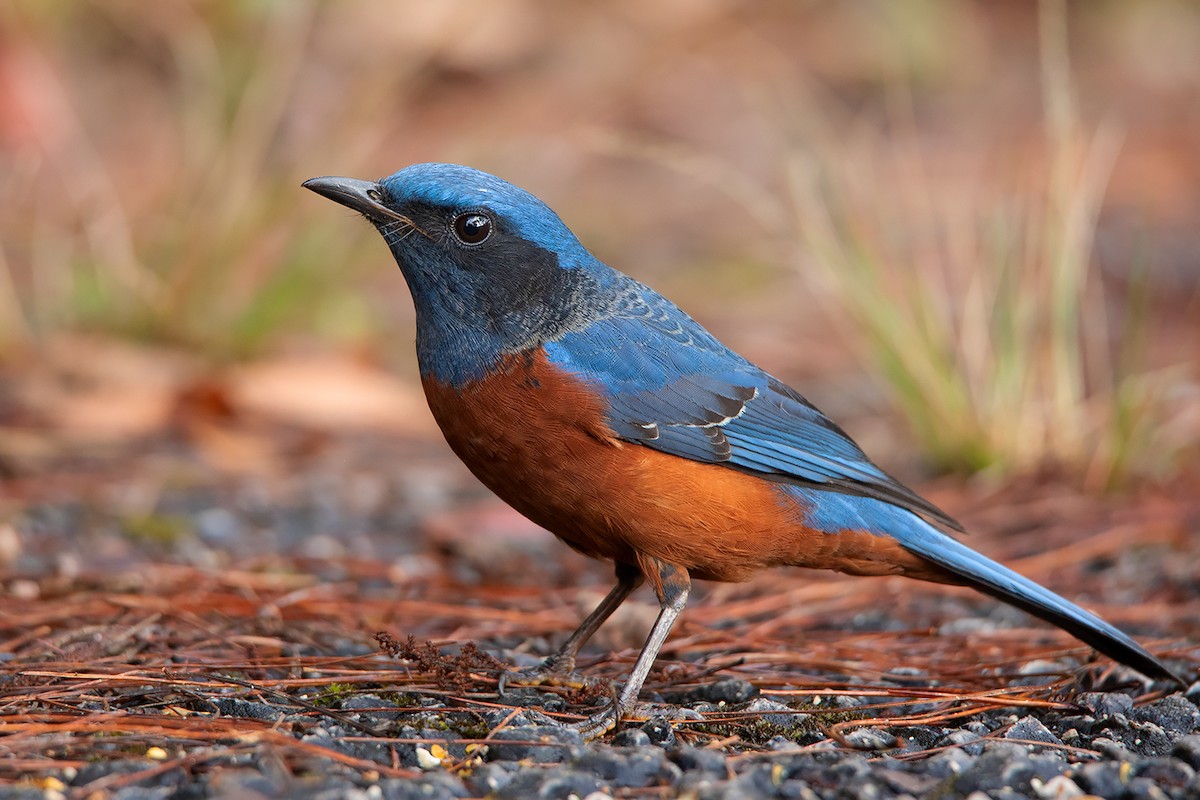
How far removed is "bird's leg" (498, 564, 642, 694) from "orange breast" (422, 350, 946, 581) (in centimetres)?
24

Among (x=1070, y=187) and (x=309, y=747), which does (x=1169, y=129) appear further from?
(x=309, y=747)

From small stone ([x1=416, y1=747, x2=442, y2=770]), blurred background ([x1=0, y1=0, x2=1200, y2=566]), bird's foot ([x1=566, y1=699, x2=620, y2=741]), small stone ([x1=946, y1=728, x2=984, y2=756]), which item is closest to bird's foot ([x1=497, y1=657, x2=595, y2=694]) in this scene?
bird's foot ([x1=566, y1=699, x2=620, y2=741])

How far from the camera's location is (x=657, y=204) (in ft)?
36.5

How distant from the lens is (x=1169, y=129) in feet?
38.8

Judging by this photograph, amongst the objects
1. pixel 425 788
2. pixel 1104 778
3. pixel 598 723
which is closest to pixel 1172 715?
pixel 1104 778

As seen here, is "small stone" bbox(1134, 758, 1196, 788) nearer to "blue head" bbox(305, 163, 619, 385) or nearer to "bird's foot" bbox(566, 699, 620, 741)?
"bird's foot" bbox(566, 699, 620, 741)

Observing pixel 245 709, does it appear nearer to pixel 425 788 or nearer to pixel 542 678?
pixel 425 788

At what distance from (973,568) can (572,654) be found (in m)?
1.19

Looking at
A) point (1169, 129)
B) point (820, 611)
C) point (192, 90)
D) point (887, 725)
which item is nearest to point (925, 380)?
point (820, 611)

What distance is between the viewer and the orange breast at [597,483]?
369 cm

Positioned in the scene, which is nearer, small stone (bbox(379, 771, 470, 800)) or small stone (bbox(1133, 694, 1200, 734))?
small stone (bbox(379, 771, 470, 800))

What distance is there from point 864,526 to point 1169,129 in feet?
30.2

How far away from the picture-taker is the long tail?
378 centimetres

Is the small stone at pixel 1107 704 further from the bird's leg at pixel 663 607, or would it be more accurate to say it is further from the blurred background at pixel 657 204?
the blurred background at pixel 657 204
